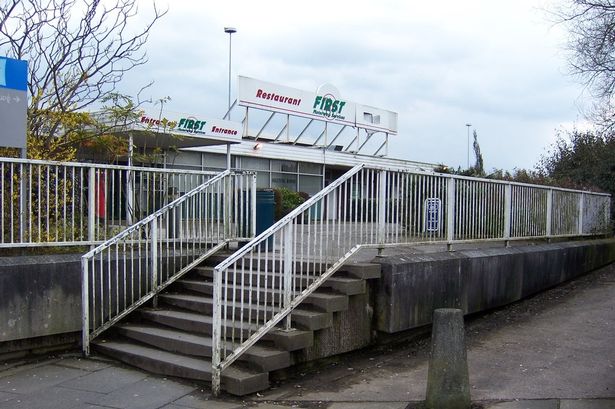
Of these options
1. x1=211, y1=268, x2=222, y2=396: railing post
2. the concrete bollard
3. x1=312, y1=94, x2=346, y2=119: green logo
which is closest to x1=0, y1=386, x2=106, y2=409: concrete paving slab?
x1=211, y1=268, x2=222, y2=396: railing post

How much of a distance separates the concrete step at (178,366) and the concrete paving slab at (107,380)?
15 centimetres

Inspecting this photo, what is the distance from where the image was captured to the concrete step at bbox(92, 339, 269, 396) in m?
5.70

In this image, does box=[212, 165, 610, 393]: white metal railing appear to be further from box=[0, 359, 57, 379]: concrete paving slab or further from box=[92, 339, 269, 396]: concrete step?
box=[0, 359, 57, 379]: concrete paving slab

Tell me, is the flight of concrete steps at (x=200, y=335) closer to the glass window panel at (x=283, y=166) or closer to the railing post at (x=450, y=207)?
the railing post at (x=450, y=207)

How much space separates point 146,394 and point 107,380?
0.64m

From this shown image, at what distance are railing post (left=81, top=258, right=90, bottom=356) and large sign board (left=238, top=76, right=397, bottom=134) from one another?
17.9 meters

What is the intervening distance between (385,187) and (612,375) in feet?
10.6

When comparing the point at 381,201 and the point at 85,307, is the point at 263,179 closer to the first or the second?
the point at 381,201

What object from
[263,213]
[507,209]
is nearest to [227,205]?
[263,213]

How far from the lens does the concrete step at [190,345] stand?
5973mm

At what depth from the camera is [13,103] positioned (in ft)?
23.8

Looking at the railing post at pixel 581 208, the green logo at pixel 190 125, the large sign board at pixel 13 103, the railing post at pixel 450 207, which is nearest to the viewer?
the large sign board at pixel 13 103

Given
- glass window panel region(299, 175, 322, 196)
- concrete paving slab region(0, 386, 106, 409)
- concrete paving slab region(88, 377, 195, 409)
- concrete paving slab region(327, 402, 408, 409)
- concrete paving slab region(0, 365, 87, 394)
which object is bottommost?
concrete paving slab region(327, 402, 408, 409)

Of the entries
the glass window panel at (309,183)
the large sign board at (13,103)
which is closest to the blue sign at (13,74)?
the large sign board at (13,103)
